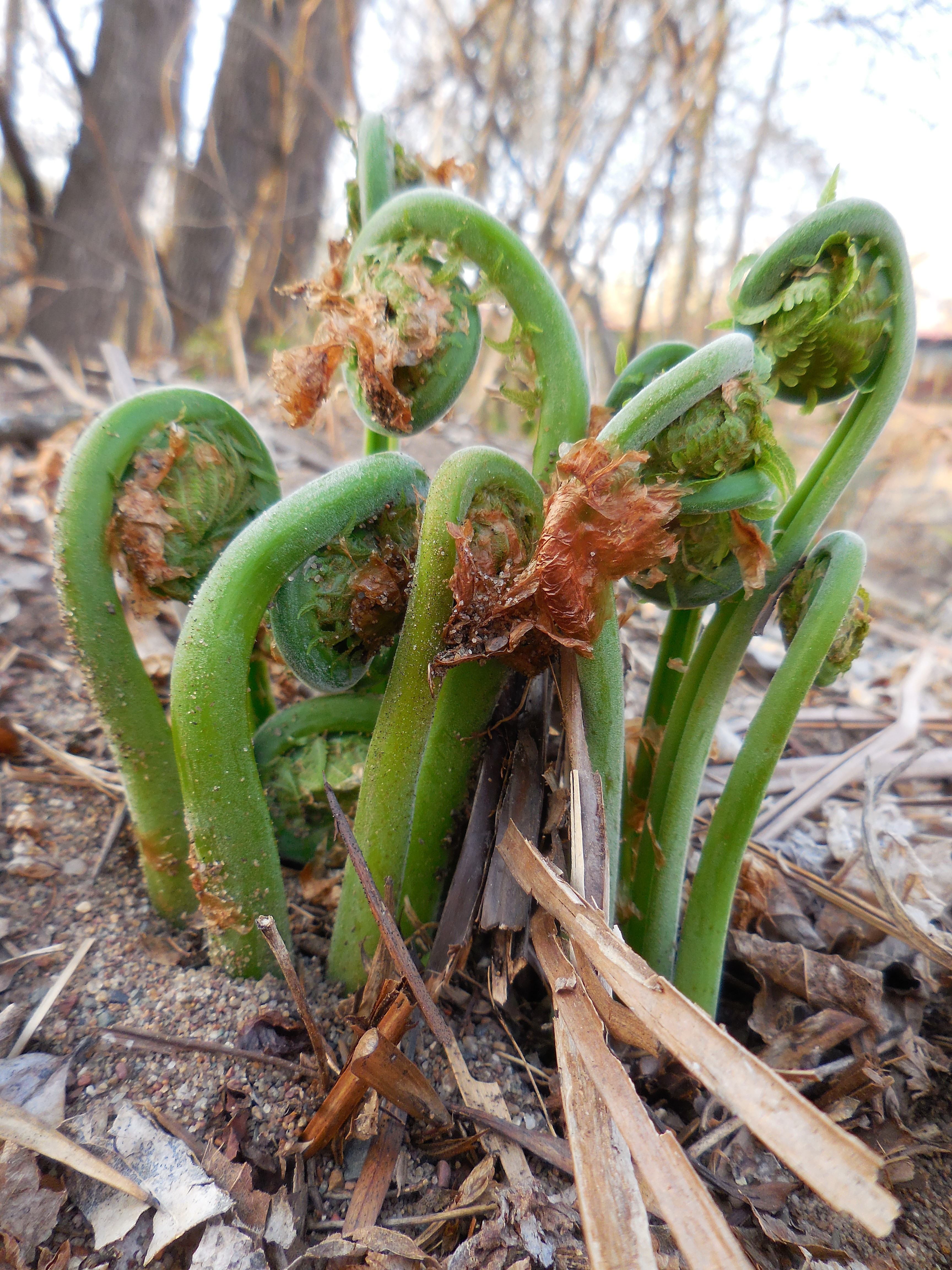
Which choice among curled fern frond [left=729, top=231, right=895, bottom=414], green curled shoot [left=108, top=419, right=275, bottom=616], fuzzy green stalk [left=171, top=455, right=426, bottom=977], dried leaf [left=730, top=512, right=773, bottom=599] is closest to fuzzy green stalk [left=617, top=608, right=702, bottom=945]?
dried leaf [left=730, top=512, right=773, bottom=599]

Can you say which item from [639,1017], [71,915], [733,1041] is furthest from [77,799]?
[733,1041]

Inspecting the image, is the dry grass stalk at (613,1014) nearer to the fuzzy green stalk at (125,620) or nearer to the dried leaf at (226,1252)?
the dried leaf at (226,1252)

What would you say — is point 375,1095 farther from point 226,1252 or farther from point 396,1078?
point 226,1252

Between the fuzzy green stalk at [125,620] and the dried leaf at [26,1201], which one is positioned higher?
the fuzzy green stalk at [125,620]

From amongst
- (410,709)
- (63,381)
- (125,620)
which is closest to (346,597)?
(410,709)

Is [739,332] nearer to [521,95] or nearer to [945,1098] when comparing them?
[945,1098]

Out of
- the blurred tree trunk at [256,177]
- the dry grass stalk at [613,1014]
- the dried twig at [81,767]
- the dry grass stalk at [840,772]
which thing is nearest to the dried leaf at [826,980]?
the dry grass stalk at [840,772]
